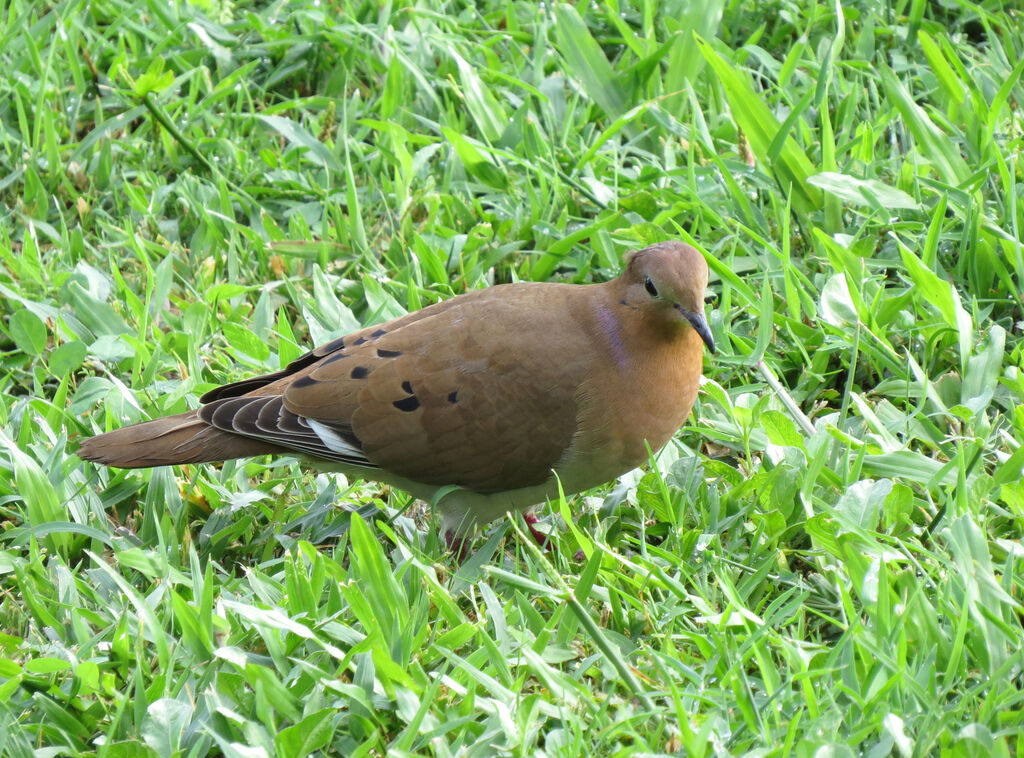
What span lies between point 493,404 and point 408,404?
0.84 feet

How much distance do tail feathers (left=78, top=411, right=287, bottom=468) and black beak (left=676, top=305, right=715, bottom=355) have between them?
4.12 feet

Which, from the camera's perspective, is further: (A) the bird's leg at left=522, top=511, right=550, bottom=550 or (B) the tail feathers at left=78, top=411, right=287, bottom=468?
(A) the bird's leg at left=522, top=511, right=550, bottom=550

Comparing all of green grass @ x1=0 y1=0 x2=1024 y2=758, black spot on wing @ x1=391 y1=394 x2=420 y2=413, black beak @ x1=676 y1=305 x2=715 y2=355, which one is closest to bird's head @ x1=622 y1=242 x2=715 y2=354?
black beak @ x1=676 y1=305 x2=715 y2=355

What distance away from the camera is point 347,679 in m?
3.12

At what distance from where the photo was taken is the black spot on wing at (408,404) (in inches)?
144

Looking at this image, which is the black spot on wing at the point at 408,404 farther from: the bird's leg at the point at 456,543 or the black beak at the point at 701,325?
the black beak at the point at 701,325

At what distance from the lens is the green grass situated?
2.92 metres

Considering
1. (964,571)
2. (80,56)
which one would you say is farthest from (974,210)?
(80,56)

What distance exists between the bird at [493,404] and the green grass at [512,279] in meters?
0.18

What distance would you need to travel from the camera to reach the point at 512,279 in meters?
4.76

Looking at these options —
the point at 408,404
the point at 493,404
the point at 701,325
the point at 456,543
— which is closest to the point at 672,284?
the point at 701,325

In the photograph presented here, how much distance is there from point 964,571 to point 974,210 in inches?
69.2

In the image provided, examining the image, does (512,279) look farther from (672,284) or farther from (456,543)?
(672,284)

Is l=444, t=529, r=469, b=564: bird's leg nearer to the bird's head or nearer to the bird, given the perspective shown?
the bird
